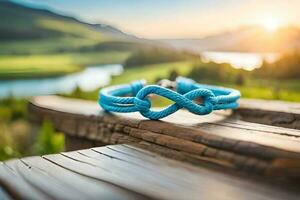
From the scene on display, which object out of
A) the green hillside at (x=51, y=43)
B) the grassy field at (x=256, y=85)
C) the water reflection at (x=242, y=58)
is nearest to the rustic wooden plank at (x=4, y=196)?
the grassy field at (x=256, y=85)

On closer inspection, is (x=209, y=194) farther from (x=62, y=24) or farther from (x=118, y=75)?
(x=62, y=24)

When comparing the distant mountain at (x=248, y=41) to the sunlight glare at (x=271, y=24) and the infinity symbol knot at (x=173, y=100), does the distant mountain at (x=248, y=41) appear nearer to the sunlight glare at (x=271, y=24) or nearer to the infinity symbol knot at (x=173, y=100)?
the sunlight glare at (x=271, y=24)

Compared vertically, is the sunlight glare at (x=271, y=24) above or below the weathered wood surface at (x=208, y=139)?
above

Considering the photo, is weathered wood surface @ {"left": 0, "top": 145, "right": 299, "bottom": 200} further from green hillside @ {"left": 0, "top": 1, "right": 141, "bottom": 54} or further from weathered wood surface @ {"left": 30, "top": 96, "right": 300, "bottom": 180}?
green hillside @ {"left": 0, "top": 1, "right": 141, "bottom": 54}

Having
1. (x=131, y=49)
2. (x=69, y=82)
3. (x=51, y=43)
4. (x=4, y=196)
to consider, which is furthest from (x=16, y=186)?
(x=51, y=43)

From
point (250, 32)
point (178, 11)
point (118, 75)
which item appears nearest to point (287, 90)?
point (250, 32)
